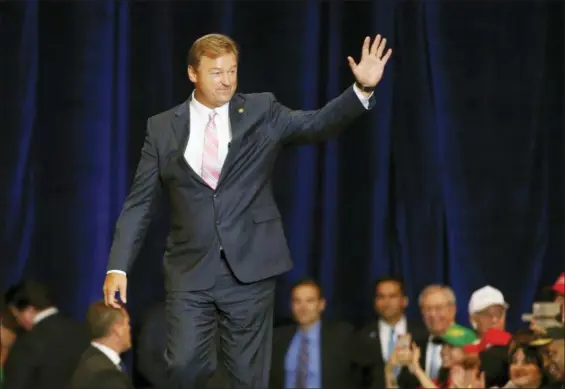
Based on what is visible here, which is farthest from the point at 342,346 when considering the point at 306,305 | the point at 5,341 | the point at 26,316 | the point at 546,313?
the point at 5,341

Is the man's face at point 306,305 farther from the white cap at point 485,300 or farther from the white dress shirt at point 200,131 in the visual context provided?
the white dress shirt at point 200,131

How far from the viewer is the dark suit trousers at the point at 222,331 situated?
2963 mm

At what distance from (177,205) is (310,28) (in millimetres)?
3162

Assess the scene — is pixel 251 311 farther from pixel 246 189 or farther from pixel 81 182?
pixel 81 182

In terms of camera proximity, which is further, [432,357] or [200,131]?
[432,357]

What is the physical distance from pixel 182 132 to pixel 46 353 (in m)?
2.24

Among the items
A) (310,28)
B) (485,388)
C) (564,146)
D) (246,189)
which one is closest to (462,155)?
(564,146)

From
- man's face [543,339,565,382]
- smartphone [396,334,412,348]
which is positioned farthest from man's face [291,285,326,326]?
man's face [543,339,565,382]

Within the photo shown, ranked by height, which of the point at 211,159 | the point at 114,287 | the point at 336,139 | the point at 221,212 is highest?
the point at 336,139

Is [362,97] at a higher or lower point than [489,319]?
higher

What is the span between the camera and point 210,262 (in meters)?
2.99

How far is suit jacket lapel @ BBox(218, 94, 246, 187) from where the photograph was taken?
9.80 ft

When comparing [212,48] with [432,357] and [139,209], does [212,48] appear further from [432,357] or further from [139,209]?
[432,357]

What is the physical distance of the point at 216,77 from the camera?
300 centimetres
